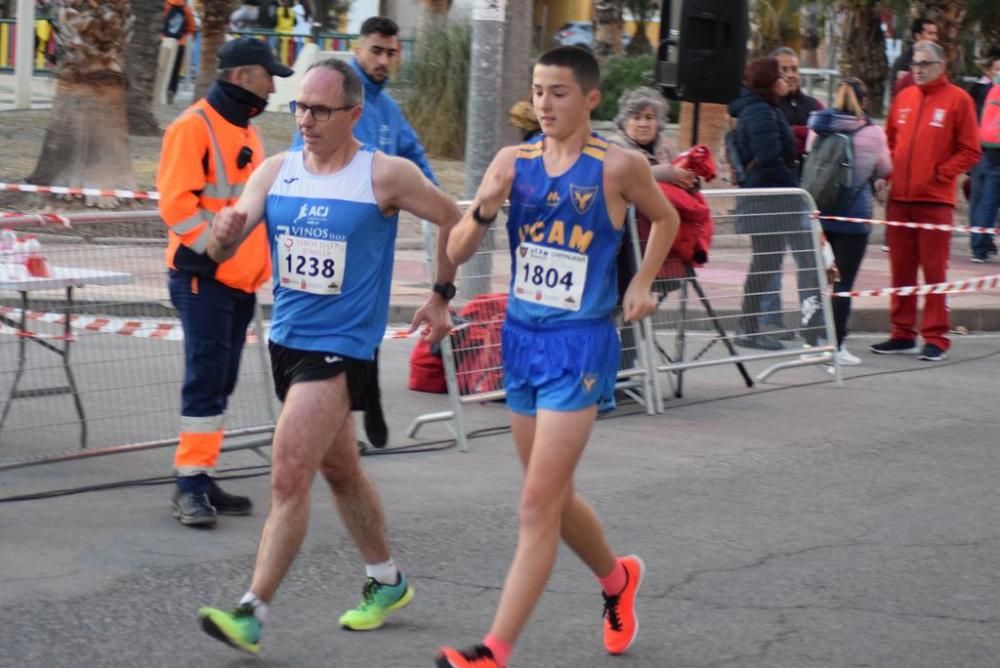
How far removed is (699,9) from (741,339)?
3305 millimetres

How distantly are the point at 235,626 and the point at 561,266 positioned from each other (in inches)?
55.6

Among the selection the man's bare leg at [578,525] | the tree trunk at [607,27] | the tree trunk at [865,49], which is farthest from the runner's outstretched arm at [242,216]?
the tree trunk at [607,27]

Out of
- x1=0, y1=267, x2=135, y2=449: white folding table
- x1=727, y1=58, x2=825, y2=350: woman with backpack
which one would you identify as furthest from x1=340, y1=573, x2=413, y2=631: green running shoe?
x1=727, y1=58, x2=825, y2=350: woman with backpack

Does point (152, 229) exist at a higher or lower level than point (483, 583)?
higher

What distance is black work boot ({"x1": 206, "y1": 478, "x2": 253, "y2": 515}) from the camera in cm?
683

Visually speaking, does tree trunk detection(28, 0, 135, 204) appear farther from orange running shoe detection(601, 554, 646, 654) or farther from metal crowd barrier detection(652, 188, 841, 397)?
orange running shoe detection(601, 554, 646, 654)

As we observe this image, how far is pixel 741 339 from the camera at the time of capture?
34.0 ft

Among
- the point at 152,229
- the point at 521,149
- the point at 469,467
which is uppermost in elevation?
the point at 521,149

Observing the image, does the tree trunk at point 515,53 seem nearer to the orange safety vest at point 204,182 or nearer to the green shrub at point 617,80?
the orange safety vest at point 204,182

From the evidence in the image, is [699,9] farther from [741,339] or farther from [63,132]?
[63,132]

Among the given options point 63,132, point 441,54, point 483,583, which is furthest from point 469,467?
point 441,54

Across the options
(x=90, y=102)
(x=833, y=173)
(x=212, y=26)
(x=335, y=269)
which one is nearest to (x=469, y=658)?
(x=335, y=269)

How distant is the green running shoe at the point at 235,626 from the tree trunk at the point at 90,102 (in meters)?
11.9

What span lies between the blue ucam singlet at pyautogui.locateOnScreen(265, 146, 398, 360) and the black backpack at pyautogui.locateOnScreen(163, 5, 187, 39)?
22993mm
